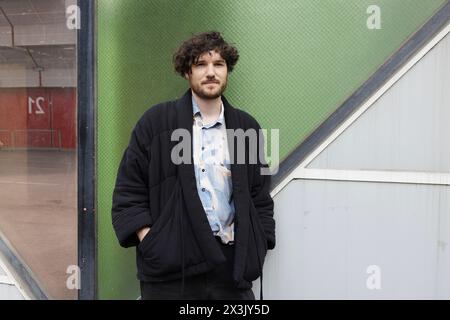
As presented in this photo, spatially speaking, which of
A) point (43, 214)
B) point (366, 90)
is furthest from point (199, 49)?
point (43, 214)

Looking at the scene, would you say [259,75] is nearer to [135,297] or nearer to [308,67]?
[308,67]

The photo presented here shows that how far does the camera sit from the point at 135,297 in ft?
9.43

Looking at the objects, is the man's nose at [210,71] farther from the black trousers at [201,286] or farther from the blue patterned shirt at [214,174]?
the black trousers at [201,286]

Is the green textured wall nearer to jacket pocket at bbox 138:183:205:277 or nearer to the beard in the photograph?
the beard

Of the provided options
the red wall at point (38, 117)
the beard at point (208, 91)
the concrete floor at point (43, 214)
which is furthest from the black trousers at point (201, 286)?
the red wall at point (38, 117)

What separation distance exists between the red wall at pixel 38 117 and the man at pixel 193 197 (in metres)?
0.89

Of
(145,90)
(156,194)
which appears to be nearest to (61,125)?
(145,90)

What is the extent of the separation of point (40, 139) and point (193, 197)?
4.47ft

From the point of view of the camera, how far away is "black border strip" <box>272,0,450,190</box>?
2.42 metres

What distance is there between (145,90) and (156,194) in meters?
0.92

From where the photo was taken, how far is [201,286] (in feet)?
6.91

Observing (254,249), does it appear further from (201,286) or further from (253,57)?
(253,57)

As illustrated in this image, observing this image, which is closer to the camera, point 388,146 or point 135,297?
point 388,146

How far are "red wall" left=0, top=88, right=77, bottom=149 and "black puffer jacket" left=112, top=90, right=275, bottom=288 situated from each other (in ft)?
2.94
